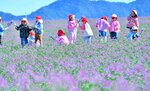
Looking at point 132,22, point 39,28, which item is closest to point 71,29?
point 39,28

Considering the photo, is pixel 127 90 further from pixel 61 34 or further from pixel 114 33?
pixel 114 33

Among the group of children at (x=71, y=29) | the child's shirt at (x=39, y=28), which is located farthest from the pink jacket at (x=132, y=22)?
the child's shirt at (x=39, y=28)

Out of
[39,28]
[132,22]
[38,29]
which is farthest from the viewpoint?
[132,22]

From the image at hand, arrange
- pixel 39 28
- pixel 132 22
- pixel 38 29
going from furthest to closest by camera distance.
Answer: pixel 132 22, pixel 39 28, pixel 38 29

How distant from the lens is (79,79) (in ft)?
17.7

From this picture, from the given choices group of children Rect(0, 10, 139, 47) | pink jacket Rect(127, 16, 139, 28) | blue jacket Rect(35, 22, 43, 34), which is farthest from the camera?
pink jacket Rect(127, 16, 139, 28)

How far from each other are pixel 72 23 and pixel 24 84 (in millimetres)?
19338

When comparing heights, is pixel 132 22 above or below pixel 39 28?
above

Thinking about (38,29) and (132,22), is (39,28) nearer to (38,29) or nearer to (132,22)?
(38,29)

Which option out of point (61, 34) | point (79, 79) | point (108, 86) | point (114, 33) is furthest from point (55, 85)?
point (114, 33)

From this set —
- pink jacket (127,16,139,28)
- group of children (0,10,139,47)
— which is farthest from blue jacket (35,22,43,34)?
pink jacket (127,16,139,28)

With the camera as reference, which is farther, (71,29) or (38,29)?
(71,29)

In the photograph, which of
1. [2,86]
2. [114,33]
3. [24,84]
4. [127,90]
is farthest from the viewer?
[114,33]

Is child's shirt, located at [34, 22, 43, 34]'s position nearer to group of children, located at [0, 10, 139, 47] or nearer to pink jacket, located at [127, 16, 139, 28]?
group of children, located at [0, 10, 139, 47]
